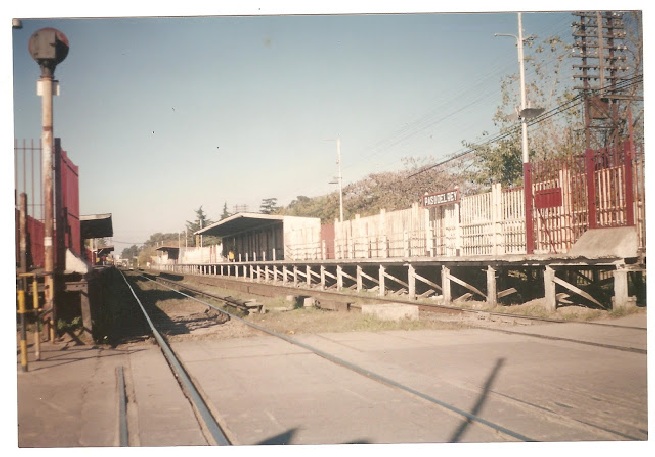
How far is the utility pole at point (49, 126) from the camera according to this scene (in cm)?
708

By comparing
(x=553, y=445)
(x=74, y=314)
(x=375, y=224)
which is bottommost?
(x=553, y=445)

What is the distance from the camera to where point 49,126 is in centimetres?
751

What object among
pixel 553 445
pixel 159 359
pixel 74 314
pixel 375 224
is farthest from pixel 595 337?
pixel 375 224

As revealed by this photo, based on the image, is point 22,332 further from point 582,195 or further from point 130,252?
point 130,252

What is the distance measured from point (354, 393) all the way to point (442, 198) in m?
11.5

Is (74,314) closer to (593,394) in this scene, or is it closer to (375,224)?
(593,394)

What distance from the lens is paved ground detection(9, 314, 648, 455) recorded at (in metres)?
4.36

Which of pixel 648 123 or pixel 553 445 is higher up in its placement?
pixel 648 123

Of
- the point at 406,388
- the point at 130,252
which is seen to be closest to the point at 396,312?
the point at 406,388

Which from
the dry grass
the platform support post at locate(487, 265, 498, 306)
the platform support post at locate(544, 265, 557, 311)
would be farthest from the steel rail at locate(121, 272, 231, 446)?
the platform support post at locate(487, 265, 498, 306)

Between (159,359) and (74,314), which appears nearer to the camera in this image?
(159,359)

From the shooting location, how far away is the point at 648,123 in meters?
6.14

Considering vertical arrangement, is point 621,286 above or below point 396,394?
above

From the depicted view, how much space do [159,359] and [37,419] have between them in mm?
2522
